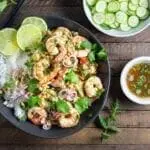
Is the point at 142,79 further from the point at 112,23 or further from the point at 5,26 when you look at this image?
the point at 5,26

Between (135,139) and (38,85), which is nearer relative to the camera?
(38,85)

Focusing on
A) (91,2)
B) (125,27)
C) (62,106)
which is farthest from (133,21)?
(62,106)

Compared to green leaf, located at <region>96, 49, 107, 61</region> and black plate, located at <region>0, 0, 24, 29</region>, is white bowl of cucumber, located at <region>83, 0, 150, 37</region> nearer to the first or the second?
green leaf, located at <region>96, 49, 107, 61</region>

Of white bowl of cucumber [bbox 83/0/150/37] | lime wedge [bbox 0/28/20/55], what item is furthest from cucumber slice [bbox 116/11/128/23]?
lime wedge [bbox 0/28/20/55]

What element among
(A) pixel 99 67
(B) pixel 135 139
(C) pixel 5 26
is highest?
(C) pixel 5 26

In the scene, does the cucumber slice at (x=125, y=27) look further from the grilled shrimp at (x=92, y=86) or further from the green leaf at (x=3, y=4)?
the green leaf at (x=3, y=4)

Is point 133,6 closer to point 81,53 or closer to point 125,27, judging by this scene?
point 125,27

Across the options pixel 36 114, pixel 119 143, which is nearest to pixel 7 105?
→ pixel 36 114
